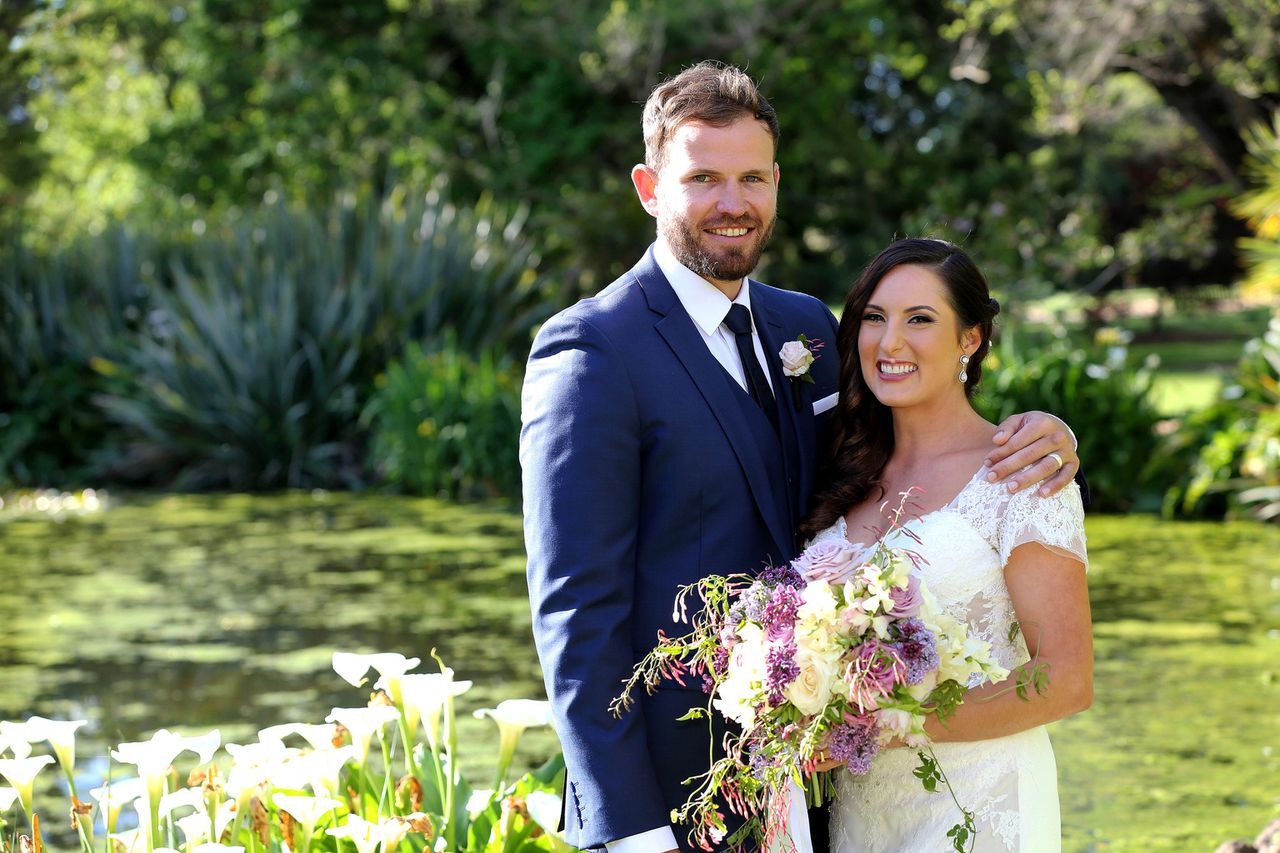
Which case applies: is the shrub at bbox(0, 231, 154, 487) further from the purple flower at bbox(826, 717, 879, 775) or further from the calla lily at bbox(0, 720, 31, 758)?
the purple flower at bbox(826, 717, 879, 775)

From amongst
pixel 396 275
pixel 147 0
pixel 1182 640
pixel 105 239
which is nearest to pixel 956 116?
pixel 396 275

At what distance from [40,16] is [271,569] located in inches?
308

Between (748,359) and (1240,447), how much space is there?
7760 millimetres

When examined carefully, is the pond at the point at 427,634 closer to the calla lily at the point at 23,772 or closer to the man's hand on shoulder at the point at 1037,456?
the man's hand on shoulder at the point at 1037,456

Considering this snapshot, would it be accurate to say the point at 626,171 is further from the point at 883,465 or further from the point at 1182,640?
the point at 883,465

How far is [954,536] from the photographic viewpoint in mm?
2725

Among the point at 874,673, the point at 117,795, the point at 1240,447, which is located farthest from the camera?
the point at 1240,447

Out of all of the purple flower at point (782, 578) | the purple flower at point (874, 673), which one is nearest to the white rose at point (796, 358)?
the purple flower at point (782, 578)

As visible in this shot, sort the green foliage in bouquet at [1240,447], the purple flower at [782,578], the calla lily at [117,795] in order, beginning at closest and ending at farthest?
the purple flower at [782,578]
the calla lily at [117,795]
the green foliage in bouquet at [1240,447]

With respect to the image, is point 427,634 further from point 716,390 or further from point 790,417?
point 716,390

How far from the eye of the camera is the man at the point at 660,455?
8.34 ft

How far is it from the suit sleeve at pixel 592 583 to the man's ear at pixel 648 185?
0.42 m

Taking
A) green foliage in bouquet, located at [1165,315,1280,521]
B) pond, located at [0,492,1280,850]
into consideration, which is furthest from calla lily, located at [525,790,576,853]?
green foliage in bouquet, located at [1165,315,1280,521]

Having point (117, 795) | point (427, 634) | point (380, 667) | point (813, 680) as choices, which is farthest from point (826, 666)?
point (427, 634)
